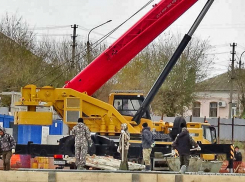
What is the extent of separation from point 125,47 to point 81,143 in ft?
15.5

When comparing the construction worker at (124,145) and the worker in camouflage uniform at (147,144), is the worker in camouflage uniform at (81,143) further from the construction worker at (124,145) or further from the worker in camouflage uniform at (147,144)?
the worker in camouflage uniform at (147,144)

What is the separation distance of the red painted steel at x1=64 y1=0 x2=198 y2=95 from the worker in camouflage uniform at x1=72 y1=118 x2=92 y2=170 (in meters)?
3.53

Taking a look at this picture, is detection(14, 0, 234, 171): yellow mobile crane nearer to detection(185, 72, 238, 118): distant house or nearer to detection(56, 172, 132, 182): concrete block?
detection(56, 172, 132, 182): concrete block

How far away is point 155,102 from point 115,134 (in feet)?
111

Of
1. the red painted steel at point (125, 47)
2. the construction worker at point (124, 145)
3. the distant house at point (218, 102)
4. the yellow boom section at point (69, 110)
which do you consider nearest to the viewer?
the construction worker at point (124, 145)

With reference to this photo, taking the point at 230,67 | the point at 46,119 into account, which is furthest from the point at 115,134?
the point at 230,67

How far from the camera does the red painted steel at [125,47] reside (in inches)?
957

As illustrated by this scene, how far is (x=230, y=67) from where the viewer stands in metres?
72.4

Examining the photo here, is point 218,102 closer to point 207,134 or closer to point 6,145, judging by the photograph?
point 207,134

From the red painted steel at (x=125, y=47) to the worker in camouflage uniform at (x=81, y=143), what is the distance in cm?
353

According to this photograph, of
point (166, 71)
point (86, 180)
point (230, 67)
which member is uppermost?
point (230, 67)

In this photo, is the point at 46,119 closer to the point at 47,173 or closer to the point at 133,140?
the point at 133,140

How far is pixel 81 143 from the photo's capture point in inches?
819

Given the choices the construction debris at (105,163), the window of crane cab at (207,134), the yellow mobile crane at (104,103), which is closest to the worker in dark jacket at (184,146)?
the construction debris at (105,163)
